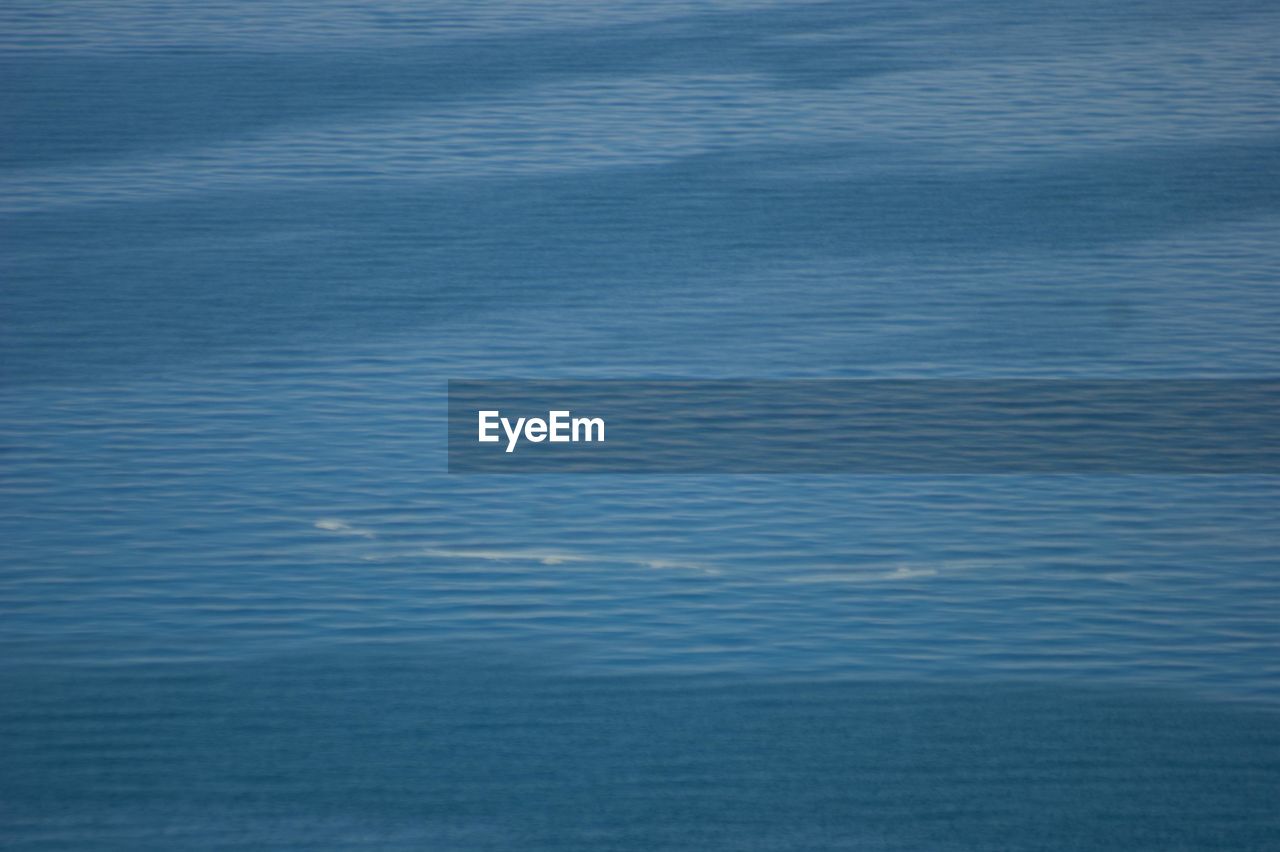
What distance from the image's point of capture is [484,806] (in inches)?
122

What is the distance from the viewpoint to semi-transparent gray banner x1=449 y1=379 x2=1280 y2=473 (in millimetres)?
4441

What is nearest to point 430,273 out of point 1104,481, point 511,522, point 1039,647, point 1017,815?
point 511,522

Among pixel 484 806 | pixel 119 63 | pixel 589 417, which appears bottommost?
pixel 484 806

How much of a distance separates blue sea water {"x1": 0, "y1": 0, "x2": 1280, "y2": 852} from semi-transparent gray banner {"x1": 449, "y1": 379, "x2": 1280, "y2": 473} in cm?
9

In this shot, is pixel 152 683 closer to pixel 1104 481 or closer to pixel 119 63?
pixel 1104 481

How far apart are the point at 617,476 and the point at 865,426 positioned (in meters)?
Answer: 0.68

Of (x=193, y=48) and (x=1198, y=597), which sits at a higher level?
(x=193, y=48)

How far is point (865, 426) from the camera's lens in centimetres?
461

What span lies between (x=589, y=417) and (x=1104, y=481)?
4.25 ft

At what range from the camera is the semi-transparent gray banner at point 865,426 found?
4441 millimetres

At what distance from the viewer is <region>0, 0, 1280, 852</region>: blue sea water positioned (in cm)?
321

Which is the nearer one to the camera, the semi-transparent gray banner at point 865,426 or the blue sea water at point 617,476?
the blue sea water at point 617,476

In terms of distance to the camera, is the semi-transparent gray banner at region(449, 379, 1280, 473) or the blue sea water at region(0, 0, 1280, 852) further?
the semi-transparent gray banner at region(449, 379, 1280, 473)

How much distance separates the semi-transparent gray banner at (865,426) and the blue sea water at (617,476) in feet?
0.30
